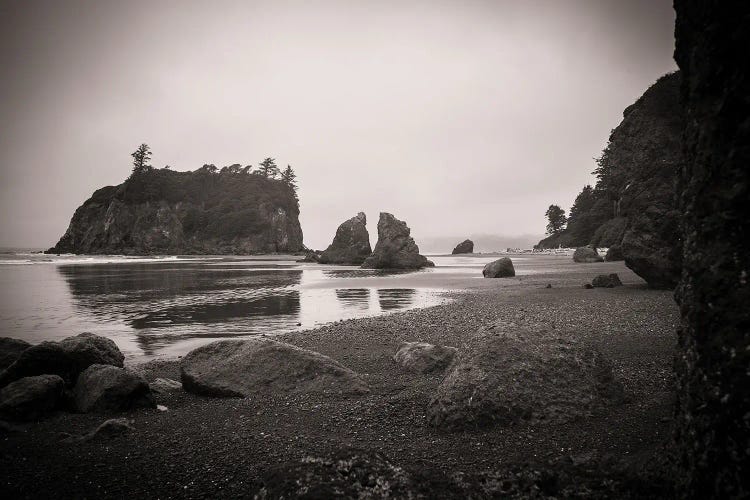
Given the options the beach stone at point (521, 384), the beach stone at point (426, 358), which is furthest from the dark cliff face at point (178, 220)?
the beach stone at point (521, 384)

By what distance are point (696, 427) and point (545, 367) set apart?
8.90 feet

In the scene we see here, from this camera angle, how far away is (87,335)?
315 inches

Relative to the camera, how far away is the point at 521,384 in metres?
4.86

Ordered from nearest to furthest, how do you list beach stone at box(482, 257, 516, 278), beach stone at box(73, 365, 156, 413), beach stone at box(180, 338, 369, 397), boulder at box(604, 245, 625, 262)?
beach stone at box(73, 365, 156, 413), beach stone at box(180, 338, 369, 397), beach stone at box(482, 257, 516, 278), boulder at box(604, 245, 625, 262)

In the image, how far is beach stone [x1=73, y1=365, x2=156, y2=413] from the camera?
6.19 meters

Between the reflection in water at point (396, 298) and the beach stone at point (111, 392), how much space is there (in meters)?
12.2

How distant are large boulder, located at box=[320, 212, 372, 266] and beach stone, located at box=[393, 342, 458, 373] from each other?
189 ft

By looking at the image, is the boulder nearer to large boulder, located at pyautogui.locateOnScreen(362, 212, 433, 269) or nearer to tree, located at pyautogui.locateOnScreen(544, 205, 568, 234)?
large boulder, located at pyautogui.locateOnScreen(362, 212, 433, 269)

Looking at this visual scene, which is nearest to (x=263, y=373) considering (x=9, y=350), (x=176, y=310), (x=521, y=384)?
(x=521, y=384)

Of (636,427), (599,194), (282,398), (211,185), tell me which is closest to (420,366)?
(282,398)

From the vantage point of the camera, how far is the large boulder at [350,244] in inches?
2616

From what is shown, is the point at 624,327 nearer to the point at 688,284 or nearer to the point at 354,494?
the point at 688,284

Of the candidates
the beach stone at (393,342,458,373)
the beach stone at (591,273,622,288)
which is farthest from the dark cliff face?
the beach stone at (393,342,458,373)

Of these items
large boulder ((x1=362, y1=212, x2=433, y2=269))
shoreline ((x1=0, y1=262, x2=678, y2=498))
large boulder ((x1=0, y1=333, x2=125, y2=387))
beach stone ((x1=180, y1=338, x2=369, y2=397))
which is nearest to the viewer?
shoreline ((x1=0, y1=262, x2=678, y2=498))
